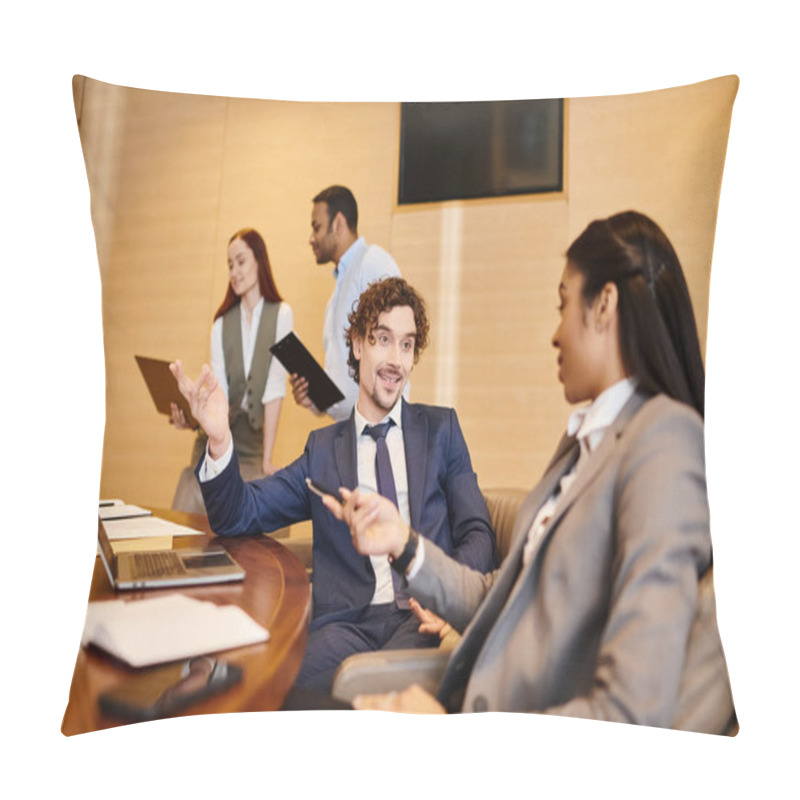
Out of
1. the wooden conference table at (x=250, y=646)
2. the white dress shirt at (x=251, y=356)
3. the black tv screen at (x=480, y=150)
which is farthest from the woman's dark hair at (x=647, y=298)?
the wooden conference table at (x=250, y=646)

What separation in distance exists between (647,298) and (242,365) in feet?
2.41

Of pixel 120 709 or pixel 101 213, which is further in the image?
pixel 101 213

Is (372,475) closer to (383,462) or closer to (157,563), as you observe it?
(383,462)

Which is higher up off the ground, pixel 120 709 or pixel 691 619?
pixel 691 619

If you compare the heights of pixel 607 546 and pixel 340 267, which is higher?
pixel 340 267

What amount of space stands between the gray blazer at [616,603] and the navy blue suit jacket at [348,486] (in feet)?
0.36

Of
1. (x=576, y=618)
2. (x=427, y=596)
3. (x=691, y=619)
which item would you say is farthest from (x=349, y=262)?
(x=691, y=619)

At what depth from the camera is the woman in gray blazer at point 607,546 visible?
1.19m

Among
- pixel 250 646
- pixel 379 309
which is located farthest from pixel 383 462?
pixel 250 646

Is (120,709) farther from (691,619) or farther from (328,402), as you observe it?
(691,619)

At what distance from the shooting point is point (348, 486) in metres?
1.39

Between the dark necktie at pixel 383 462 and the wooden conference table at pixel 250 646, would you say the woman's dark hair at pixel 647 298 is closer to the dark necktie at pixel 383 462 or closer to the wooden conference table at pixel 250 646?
the dark necktie at pixel 383 462

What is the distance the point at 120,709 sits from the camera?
1.22 meters

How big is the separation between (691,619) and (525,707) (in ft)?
0.99
